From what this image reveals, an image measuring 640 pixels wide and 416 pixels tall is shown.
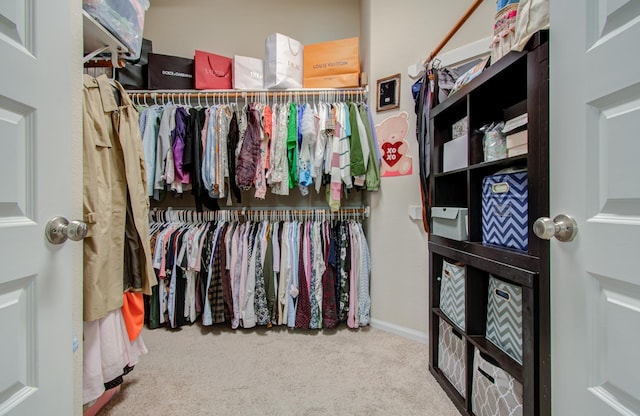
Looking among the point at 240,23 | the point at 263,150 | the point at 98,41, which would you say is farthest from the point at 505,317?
the point at 240,23

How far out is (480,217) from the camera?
1.09 m

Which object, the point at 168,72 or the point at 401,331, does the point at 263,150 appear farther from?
the point at 401,331

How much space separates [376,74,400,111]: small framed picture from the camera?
1.77 meters

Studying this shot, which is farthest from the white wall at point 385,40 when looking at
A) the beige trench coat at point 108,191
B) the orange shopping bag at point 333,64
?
the beige trench coat at point 108,191

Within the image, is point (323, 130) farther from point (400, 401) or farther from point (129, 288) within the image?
point (400, 401)

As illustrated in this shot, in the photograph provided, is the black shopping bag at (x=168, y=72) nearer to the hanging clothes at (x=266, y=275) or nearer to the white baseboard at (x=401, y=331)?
the hanging clothes at (x=266, y=275)

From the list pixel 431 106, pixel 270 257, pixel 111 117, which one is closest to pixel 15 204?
pixel 111 117

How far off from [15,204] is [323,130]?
1.58 m

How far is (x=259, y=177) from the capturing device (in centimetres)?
181

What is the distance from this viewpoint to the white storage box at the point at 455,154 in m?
1.13

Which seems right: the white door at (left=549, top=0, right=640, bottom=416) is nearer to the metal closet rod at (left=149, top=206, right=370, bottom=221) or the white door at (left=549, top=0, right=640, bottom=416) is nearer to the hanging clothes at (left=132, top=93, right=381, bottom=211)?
the hanging clothes at (left=132, top=93, right=381, bottom=211)

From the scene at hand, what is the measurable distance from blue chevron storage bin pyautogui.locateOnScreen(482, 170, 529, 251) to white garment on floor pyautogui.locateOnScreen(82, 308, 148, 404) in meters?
1.67

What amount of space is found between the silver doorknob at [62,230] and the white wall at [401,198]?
5.46ft

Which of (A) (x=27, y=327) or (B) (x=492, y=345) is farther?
(B) (x=492, y=345)
